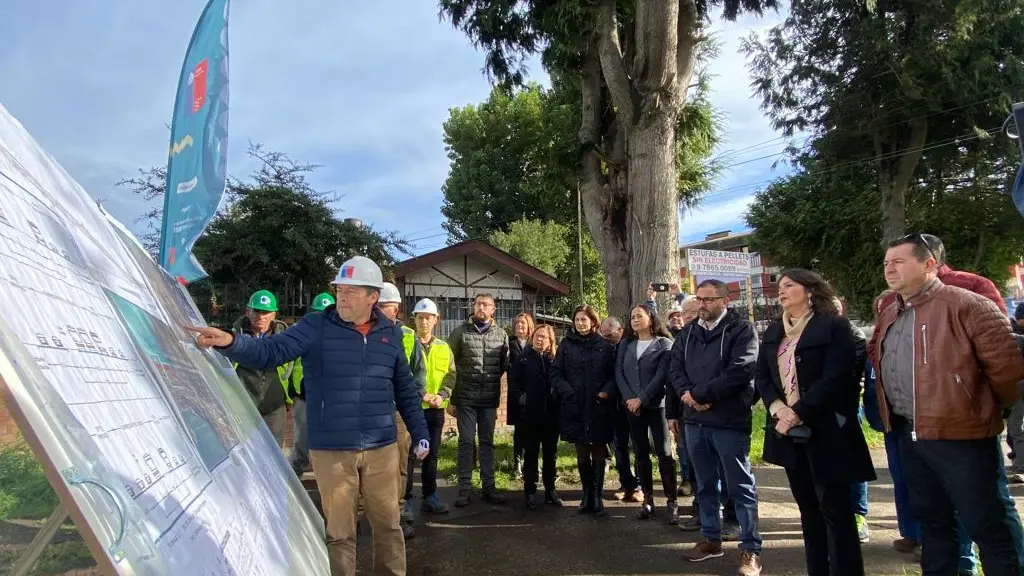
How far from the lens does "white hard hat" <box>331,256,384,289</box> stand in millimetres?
3248

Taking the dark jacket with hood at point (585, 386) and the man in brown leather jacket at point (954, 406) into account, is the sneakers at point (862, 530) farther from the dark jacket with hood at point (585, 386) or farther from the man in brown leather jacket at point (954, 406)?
the dark jacket with hood at point (585, 386)

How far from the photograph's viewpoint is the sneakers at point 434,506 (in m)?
5.30

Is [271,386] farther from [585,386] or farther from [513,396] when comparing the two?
[585,386]

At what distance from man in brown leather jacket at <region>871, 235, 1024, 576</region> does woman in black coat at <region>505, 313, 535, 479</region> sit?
3.59 m

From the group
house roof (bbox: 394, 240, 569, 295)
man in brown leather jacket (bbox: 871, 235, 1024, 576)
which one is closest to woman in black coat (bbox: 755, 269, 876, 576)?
man in brown leather jacket (bbox: 871, 235, 1024, 576)

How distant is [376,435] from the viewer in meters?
3.28

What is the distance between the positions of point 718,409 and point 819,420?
2.51 feet

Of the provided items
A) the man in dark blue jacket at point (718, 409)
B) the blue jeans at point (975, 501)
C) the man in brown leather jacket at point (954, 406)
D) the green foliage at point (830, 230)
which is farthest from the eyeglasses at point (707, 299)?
the green foliage at point (830, 230)

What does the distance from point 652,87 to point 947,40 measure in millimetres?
11838

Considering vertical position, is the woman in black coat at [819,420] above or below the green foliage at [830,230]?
below

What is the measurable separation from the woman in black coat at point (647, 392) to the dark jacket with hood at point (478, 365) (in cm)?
122

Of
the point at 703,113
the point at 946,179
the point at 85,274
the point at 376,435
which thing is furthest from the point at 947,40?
the point at 85,274

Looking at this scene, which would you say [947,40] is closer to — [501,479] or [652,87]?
[652,87]

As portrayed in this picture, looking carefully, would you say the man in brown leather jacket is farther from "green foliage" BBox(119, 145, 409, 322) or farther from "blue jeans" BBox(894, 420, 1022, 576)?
"green foliage" BBox(119, 145, 409, 322)
